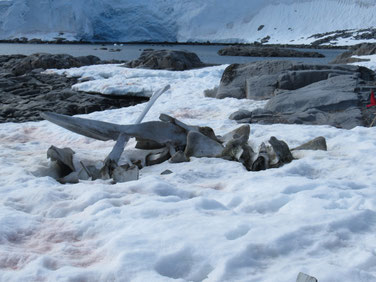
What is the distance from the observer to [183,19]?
96.2 m

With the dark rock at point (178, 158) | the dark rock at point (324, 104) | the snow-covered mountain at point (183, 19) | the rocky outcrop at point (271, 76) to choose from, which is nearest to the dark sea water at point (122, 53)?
the rocky outcrop at point (271, 76)

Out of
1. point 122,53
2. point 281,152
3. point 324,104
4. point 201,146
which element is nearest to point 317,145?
point 281,152

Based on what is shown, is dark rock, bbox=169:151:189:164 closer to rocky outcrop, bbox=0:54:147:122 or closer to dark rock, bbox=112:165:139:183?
dark rock, bbox=112:165:139:183

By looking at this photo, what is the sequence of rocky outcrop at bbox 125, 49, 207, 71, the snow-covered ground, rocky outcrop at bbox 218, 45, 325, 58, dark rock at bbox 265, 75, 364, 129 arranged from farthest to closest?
1. rocky outcrop at bbox 218, 45, 325, 58
2. rocky outcrop at bbox 125, 49, 207, 71
3. dark rock at bbox 265, 75, 364, 129
4. the snow-covered ground

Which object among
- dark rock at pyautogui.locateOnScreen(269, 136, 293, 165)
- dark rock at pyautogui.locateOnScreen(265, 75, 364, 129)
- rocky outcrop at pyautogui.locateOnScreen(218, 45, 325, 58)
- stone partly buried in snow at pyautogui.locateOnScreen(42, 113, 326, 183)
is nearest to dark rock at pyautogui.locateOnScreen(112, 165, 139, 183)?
stone partly buried in snow at pyautogui.locateOnScreen(42, 113, 326, 183)

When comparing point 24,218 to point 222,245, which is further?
point 24,218

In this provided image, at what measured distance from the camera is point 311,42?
7838cm

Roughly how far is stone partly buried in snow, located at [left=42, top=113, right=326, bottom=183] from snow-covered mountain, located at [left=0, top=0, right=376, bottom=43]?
268 ft

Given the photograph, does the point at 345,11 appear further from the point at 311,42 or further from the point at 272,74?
the point at 272,74

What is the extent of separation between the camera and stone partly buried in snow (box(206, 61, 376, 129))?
6.97 m

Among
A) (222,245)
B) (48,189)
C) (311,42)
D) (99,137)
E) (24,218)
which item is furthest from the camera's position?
(311,42)

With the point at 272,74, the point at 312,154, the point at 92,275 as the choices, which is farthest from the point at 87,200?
the point at 272,74

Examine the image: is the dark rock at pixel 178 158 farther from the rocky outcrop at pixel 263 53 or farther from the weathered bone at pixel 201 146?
the rocky outcrop at pixel 263 53

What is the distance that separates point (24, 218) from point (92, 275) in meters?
1.03
